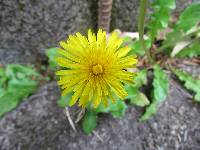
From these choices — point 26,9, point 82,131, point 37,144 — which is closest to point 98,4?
point 26,9

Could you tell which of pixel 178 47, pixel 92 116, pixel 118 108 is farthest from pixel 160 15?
pixel 92 116

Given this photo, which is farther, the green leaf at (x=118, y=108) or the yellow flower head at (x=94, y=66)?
the green leaf at (x=118, y=108)

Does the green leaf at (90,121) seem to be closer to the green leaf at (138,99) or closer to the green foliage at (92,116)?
the green foliage at (92,116)

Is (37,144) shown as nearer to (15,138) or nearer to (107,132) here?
(15,138)

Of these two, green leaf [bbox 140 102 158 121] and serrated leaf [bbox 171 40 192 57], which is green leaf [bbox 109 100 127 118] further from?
serrated leaf [bbox 171 40 192 57]

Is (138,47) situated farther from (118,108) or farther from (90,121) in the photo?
(90,121)

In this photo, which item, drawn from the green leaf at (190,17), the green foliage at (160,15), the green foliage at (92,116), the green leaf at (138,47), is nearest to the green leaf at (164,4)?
the green foliage at (160,15)
